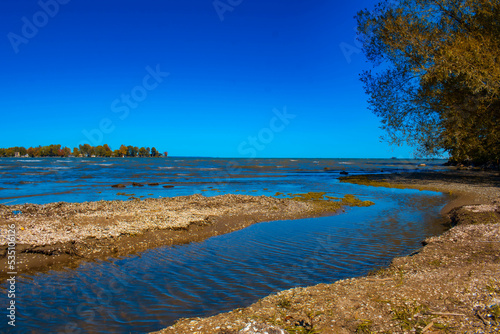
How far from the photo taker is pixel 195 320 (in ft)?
17.4

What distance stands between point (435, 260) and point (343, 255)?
2575 millimetres

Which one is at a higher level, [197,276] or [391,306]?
[391,306]

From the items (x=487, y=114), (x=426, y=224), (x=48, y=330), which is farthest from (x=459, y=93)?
(x=48, y=330)

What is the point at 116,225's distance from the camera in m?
12.5

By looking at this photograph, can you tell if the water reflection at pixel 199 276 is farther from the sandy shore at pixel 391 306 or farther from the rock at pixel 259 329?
the rock at pixel 259 329

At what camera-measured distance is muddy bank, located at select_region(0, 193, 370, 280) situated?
9.43 m

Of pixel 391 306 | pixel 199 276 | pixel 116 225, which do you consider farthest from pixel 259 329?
pixel 116 225

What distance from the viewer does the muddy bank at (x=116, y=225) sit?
9430mm

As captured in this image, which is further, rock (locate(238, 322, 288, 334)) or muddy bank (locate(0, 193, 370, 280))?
muddy bank (locate(0, 193, 370, 280))

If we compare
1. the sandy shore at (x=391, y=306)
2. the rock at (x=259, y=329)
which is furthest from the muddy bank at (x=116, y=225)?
the rock at (x=259, y=329)

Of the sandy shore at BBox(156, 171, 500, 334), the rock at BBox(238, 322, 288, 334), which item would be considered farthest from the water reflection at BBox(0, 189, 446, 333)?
the rock at BBox(238, 322, 288, 334)

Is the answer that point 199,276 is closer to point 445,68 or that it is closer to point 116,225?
point 116,225

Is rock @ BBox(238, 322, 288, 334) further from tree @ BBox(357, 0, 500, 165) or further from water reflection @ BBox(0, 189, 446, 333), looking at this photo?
tree @ BBox(357, 0, 500, 165)

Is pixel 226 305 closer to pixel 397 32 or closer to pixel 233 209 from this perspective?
pixel 233 209
